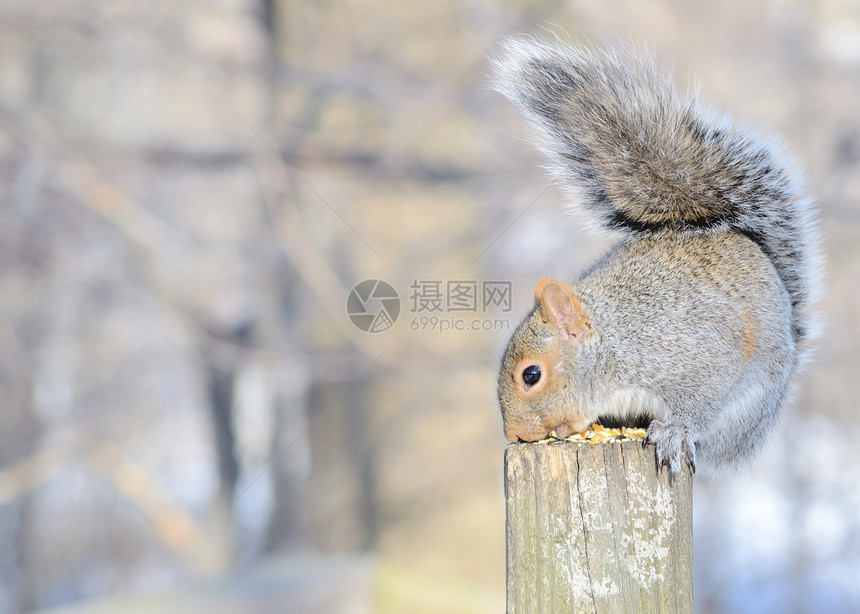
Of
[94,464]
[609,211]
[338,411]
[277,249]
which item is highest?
[277,249]

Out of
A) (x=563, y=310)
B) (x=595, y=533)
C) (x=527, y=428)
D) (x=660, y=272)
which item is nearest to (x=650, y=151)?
(x=660, y=272)

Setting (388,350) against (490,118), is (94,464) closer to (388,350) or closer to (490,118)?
(388,350)

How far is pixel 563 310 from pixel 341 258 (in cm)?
324

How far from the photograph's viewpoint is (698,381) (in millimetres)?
1653

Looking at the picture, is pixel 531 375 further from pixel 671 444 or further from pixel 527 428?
pixel 671 444

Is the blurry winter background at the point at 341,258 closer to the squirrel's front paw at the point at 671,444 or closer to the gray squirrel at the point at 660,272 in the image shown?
the gray squirrel at the point at 660,272

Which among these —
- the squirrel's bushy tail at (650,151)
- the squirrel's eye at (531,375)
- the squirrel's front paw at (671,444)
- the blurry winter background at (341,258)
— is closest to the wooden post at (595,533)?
the squirrel's front paw at (671,444)

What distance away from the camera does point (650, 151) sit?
6.01 ft

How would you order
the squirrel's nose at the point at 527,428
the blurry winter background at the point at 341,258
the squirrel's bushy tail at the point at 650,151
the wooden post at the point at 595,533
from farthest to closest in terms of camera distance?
the blurry winter background at the point at 341,258 → the squirrel's bushy tail at the point at 650,151 → the squirrel's nose at the point at 527,428 → the wooden post at the point at 595,533

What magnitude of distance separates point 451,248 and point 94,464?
250 centimetres

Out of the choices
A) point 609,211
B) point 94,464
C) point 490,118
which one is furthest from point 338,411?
point 609,211

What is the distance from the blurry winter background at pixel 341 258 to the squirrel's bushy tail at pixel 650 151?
1862 mm

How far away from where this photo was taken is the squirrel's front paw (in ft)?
4.24

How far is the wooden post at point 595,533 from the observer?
1.20 metres
